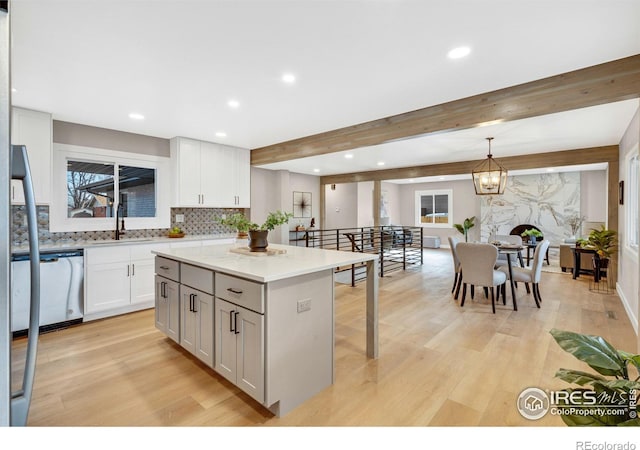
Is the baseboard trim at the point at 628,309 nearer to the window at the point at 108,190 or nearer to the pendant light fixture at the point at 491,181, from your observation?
the pendant light fixture at the point at 491,181

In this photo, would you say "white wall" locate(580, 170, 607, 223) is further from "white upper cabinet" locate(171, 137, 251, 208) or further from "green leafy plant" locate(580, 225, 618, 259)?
"white upper cabinet" locate(171, 137, 251, 208)

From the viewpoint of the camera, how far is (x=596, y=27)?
2.02 meters

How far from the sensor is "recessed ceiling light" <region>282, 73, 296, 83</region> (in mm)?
2719

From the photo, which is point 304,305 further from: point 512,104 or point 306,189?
point 306,189

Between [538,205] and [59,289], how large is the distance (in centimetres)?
1077

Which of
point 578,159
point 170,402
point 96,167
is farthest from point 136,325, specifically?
point 578,159

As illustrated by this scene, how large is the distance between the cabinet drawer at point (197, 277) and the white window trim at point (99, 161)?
2.40 m

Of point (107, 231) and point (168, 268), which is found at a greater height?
point (107, 231)

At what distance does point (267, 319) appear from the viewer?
1857 mm

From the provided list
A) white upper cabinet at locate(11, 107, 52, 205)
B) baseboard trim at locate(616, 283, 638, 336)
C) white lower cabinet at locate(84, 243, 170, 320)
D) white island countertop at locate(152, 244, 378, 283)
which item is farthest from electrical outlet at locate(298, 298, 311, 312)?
baseboard trim at locate(616, 283, 638, 336)

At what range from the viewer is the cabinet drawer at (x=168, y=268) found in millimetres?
2719

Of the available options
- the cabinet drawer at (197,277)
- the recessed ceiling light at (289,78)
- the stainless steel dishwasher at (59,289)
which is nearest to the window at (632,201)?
the recessed ceiling light at (289,78)

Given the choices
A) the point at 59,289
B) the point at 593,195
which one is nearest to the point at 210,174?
the point at 59,289
